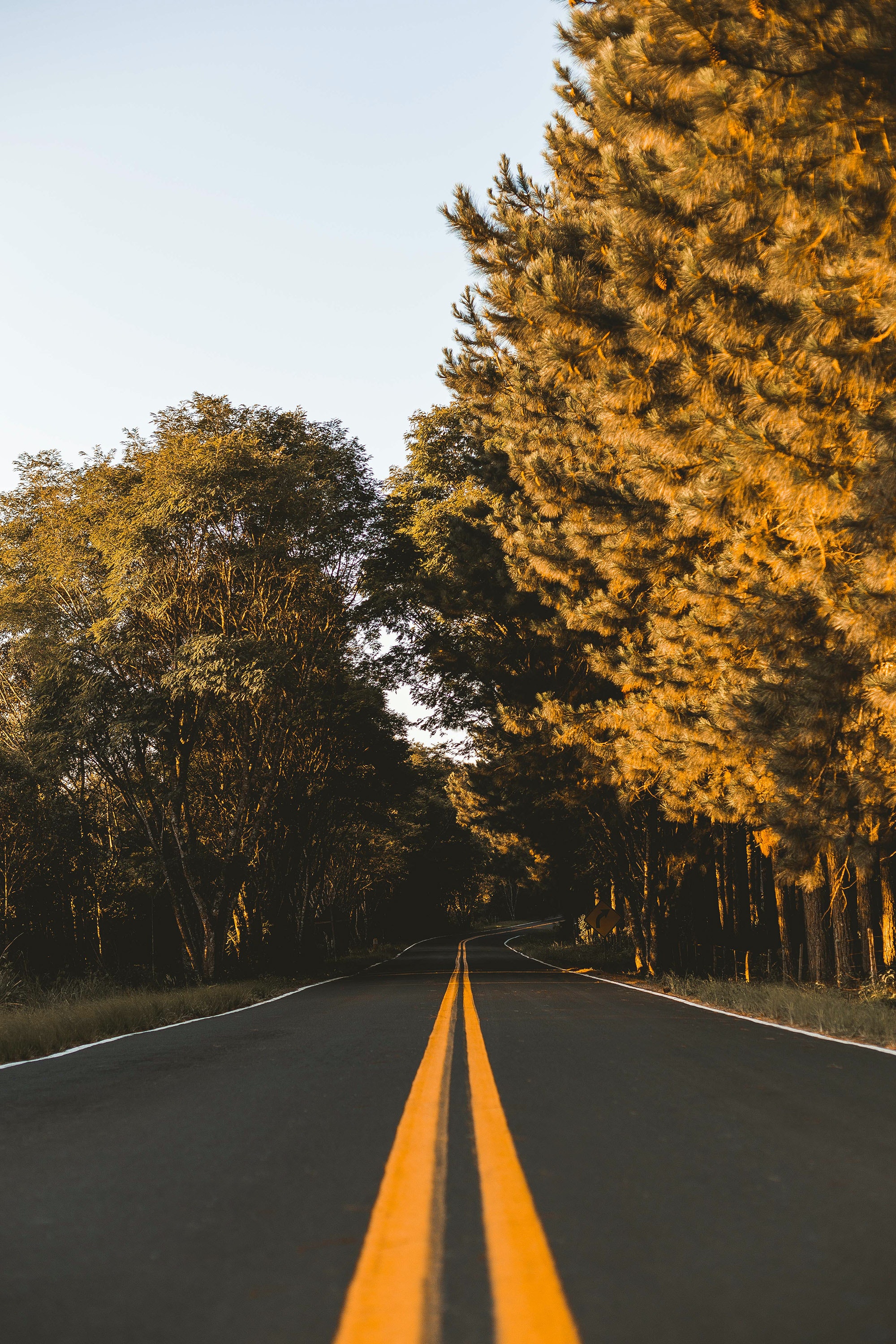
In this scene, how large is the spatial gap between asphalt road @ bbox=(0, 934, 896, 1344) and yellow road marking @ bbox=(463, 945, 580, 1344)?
0.15 ft

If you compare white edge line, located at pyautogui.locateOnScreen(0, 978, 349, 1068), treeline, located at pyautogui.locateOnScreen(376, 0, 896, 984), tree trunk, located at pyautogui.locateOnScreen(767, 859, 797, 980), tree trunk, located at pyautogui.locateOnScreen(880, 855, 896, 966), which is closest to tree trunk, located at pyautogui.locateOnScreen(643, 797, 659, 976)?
tree trunk, located at pyautogui.locateOnScreen(767, 859, 797, 980)

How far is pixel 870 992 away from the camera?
13.1 m

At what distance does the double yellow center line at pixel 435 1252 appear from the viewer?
2451mm

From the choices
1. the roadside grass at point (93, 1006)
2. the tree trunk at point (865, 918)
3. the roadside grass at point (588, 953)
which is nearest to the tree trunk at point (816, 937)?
the tree trunk at point (865, 918)

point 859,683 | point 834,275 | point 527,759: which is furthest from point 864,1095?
point 527,759

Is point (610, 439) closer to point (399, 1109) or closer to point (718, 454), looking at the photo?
point (718, 454)

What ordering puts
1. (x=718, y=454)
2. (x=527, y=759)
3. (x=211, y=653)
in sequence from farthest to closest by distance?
1. (x=211, y=653)
2. (x=527, y=759)
3. (x=718, y=454)

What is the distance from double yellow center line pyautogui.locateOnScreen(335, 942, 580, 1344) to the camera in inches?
96.5

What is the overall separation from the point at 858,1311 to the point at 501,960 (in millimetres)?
30687

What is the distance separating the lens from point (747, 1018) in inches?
422

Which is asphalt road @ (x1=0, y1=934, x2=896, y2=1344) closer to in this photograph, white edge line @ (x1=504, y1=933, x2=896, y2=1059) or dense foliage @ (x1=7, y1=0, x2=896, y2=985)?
white edge line @ (x1=504, y1=933, x2=896, y2=1059)

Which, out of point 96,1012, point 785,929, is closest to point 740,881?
point 785,929

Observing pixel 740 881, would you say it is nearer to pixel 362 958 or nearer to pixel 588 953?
pixel 588 953

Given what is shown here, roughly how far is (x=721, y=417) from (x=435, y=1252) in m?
8.44
